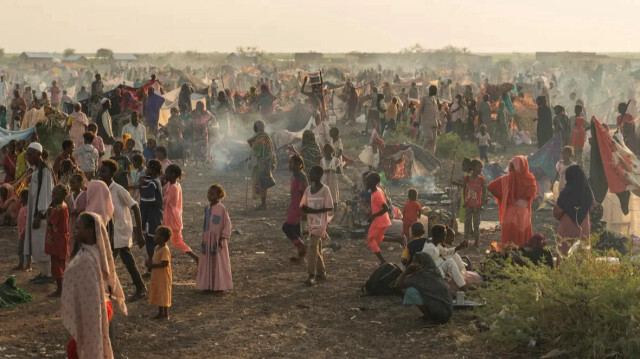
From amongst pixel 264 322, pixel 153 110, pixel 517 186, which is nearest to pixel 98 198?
pixel 264 322

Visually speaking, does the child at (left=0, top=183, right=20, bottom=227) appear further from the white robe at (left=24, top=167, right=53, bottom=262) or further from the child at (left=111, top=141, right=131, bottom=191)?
the white robe at (left=24, top=167, right=53, bottom=262)

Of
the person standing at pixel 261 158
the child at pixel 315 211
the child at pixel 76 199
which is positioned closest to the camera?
the child at pixel 76 199

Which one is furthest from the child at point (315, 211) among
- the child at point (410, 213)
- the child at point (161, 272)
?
the child at point (161, 272)

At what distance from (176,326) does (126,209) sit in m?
1.41

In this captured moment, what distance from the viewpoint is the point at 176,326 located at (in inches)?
326

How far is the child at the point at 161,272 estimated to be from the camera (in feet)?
27.3

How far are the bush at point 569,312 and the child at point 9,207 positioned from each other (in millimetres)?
7620

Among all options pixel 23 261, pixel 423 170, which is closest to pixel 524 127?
pixel 423 170

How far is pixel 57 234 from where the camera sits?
9.09 m

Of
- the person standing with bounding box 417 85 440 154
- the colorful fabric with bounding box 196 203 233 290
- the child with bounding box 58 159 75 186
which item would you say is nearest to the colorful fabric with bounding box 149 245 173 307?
the colorful fabric with bounding box 196 203 233 290

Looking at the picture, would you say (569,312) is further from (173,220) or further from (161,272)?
(173,220)

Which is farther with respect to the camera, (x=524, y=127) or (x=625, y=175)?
(x=524, y=127)

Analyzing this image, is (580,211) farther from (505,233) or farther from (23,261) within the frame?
(23,261)

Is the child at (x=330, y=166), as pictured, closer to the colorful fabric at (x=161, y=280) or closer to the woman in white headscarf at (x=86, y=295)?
the colorful fabric at (x=161, y=280)
